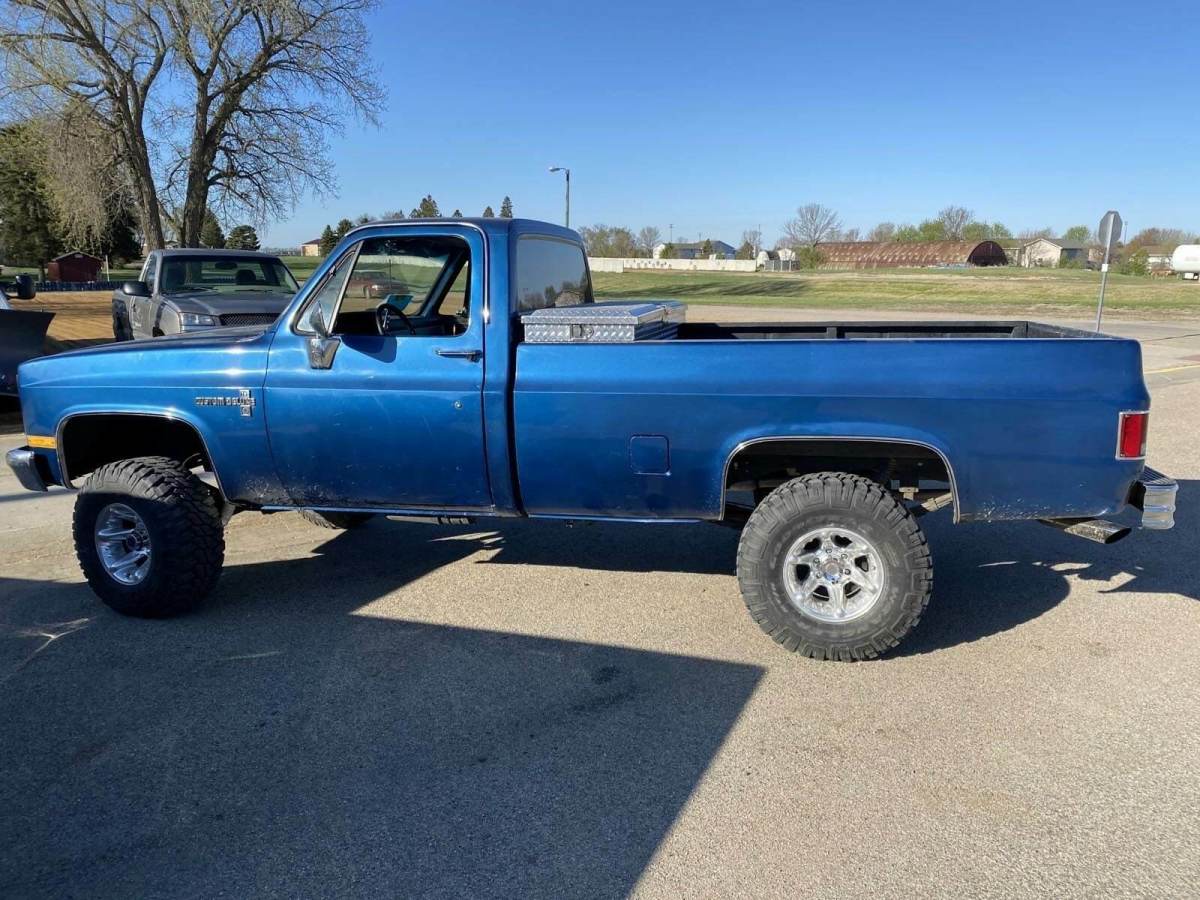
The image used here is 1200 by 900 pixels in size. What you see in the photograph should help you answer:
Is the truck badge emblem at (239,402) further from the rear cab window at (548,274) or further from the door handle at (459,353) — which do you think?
the rear cab window at (548,274)

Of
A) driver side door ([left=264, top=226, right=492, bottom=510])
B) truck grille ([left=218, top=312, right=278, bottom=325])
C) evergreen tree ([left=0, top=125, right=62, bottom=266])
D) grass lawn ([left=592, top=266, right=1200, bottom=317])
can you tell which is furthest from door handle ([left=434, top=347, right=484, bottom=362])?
evergreen tree ([left=0, top=125, right=62, bottom=266])

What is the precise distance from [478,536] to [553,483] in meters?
1.96

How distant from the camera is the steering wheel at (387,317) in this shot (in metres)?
4.40

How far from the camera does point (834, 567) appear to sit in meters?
4.17

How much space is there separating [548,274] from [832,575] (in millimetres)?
2257

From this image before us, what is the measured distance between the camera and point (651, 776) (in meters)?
3.28

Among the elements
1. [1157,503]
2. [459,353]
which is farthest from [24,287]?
[1157,503]

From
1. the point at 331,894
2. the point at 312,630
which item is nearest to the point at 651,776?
the point at 331,894

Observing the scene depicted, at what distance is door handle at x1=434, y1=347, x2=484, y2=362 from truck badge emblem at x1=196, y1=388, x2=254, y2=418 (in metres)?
1.03

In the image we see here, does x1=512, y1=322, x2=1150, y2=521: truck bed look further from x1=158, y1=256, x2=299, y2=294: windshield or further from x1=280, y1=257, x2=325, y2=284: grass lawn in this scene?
x1=158, y1=256, x2=299, y2=294: windshield

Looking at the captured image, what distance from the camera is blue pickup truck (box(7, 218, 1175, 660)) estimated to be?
12.9 ft

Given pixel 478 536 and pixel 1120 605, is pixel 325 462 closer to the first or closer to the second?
pixel 478 536

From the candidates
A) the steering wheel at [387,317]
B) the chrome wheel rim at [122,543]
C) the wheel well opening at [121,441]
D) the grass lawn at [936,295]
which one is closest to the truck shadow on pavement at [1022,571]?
the steering wheel at [387,317]

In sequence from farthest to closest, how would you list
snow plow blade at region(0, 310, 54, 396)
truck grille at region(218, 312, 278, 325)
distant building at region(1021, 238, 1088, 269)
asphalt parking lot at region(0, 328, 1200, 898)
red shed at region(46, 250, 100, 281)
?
1. distant building at region(1021, 238, 1088, 269)
2. red shed at region(46, 250, 100, 281)
3. truck grille at region(218, 312, 278, 325)
4. snow plow blade at region(0, 310, 54, 396)
5. asphalt parking lot at region(0, 328, 1200, 898)
